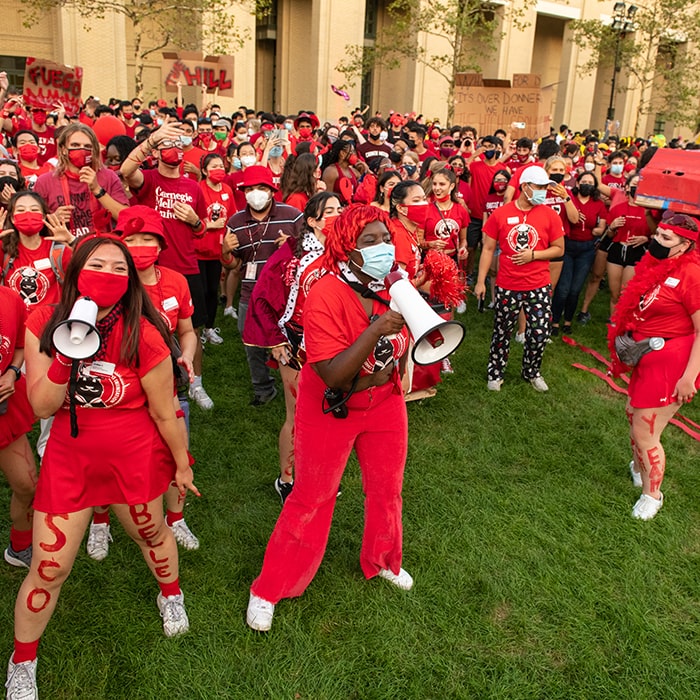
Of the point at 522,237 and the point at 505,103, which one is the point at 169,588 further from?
the point at 505,103

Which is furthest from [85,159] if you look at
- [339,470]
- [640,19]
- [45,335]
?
[640,19]

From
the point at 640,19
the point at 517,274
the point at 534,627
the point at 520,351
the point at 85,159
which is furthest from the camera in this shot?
the point at 640,19

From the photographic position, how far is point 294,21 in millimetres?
35219

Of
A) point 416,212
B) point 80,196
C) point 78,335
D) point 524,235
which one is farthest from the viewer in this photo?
point 524,235

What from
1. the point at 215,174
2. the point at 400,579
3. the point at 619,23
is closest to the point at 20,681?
the point at 400,579

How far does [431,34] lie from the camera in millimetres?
32531

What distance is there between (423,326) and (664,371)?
277 cm

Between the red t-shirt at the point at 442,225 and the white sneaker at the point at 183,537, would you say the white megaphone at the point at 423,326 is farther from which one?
the red t-shirt at the point at 442,225

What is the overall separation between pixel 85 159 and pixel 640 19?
37230 mm

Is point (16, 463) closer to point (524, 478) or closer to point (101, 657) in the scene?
point (101, 657)

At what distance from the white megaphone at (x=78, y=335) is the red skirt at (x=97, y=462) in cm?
58

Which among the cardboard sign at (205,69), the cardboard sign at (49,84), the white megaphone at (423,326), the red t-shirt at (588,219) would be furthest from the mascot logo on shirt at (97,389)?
the cardboard sign at (205,69)

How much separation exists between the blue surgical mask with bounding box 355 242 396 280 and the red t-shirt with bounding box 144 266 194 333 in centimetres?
150

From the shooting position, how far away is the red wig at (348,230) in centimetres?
304
